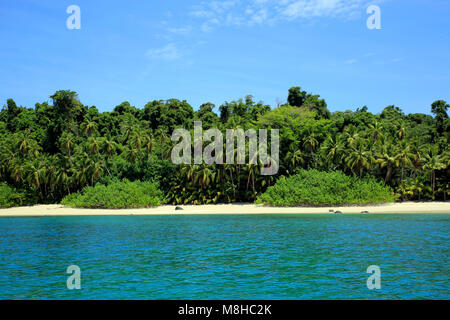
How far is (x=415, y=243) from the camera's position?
90.9 feet

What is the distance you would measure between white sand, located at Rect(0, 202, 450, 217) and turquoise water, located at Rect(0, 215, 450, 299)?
55.1ft

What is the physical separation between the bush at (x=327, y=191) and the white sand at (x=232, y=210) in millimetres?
1441

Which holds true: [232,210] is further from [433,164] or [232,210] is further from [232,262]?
[232,262]

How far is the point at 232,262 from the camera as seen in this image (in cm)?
2234

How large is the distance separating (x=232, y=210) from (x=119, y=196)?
64.2ft

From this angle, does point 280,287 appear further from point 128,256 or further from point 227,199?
point 227,199

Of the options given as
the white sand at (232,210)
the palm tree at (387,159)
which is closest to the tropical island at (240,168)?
the palm tree at (387,159)

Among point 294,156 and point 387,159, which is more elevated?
point 294,156

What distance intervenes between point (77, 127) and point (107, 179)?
20.0 meters

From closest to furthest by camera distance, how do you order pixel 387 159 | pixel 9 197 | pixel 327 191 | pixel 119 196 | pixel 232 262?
pixel 232 262 → pixel 327 191 → pixel 387 159 → pixel 119 196 → pixel 9 197

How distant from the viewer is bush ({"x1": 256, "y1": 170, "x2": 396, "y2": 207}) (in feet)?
194

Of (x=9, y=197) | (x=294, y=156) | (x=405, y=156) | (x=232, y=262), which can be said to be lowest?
(x=232, y=262)

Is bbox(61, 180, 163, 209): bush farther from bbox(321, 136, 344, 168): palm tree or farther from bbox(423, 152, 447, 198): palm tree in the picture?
bbox(423, 152, 447, 198): palm tree

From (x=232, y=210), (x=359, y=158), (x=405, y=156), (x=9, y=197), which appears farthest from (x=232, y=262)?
(x=9, y=197)
